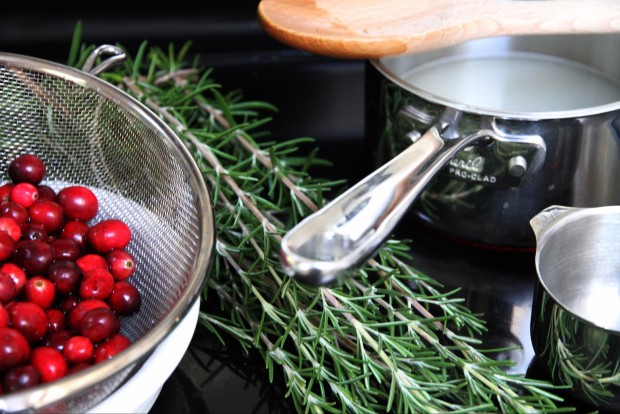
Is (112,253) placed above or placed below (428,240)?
above

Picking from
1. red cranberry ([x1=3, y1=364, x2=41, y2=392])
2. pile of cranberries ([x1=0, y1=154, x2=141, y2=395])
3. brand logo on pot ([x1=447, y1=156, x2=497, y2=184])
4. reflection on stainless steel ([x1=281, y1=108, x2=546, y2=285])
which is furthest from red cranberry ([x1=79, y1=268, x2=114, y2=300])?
brand logo on pot ([x1=447, y1=156, x2=497, y2=184])

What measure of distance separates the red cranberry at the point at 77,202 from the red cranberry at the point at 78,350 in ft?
0.56

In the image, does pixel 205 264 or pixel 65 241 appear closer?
pixel 205 264

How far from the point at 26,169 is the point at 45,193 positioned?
0.10 feet

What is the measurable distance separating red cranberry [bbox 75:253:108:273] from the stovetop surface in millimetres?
354

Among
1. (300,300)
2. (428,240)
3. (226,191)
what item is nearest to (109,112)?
(226,191)

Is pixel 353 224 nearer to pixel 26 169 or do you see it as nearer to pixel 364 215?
pixel 364 215

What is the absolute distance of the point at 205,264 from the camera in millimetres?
652

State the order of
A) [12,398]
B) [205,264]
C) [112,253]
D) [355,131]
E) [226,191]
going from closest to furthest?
[12,398]
[205,264]
[112,253]
[226,191]
[355,131]

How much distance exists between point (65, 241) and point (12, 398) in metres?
0.24

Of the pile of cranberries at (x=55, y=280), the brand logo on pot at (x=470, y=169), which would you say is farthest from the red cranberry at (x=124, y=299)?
the brand logo on pot at (x=470, y=169)

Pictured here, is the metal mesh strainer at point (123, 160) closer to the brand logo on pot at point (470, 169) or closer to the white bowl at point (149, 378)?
the white bowl at point (149, 378)

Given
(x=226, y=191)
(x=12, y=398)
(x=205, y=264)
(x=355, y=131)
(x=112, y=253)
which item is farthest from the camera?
(x=355, y=131)

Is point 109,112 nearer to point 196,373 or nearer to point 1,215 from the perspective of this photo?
point 1,215
